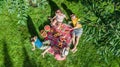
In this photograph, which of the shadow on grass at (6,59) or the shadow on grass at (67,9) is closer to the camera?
the shadow on grass at (6,59)

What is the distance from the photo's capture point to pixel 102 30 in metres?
9.41

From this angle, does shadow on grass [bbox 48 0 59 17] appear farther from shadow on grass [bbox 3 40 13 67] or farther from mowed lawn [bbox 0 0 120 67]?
shadow on grass [bbox 3 40 13 67]

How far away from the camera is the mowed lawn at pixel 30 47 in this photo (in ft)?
31.1

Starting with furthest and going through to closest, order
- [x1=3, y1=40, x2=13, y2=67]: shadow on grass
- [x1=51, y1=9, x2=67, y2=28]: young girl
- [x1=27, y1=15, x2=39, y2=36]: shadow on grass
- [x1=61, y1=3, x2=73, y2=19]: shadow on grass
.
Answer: [x1=61, y1=3, x2=73, y2=19]: shadow on grass
[x1=27, y1=15, x2=39, y2=36]: shadow on grass
[x1=51, y1=9, x2=67, y2=28]: young girl
[x1=3, y1=40, x2=13, y2=67]: shadow on grass

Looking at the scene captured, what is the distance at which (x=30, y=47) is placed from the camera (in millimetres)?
9672

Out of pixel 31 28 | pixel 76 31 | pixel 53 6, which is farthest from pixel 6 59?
pixel 53 6

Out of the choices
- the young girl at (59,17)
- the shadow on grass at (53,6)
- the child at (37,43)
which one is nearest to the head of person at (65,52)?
the child at (37,43)

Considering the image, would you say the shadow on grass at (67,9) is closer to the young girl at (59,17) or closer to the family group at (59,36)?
the family group at (59,36)

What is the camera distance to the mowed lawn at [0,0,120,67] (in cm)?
947

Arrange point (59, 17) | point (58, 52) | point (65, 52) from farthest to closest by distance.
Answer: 1. point (59, 17)
2. point (58, 52)
3. point (65, 52)

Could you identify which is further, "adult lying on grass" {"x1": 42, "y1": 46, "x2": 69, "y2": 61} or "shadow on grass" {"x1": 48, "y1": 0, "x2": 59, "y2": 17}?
"shadow on grass" {"x1": 48, "y1": 0, "x2": 59, "y2": 17}

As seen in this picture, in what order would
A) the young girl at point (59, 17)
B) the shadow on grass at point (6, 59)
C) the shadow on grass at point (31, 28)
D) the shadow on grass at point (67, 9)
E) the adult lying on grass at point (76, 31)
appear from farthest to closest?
the shadow on grass at point (67, 9), the shadow on grass at point (31, 28), the young girl at point (59, 17), the adult lying on grass at point (76, 31), the shadow on grass at point (6, 59)

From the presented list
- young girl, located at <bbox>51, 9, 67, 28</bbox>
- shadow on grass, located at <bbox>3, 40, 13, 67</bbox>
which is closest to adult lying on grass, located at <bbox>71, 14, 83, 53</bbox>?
young girl, located at <bbox>51, 9, 67, 28</bbox>

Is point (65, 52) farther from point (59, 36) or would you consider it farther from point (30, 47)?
point (30, 47)
